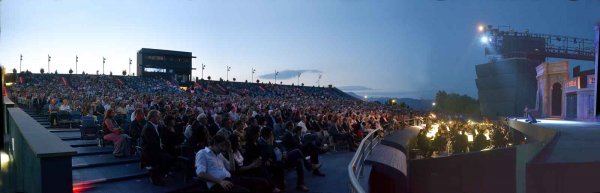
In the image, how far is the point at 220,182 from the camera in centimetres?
550

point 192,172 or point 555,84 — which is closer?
point 192,172

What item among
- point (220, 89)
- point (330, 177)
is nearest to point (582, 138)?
point (330, 177)

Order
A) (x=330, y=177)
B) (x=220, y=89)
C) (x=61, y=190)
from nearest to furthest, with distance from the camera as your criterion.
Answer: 1. (x=61, y=190)
2. (x=330, y=177)
3. (x=220, y=89)

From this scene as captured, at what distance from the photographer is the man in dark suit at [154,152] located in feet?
24.9

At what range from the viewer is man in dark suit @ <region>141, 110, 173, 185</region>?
299 inches

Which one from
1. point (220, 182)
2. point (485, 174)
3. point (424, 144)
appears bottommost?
point (485, 174)

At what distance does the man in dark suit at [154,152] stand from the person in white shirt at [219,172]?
222 cm

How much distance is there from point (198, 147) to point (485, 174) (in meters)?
17.7

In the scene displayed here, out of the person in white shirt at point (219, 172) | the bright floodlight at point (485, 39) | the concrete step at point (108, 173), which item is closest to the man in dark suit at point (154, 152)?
the concrete step at point (108, 173)

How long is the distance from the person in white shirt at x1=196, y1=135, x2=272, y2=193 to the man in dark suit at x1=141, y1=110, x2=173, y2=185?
2.22m

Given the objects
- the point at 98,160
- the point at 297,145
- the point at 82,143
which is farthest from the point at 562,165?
the point at 82,143

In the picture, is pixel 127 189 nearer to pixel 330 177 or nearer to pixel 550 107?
pixel 330 177

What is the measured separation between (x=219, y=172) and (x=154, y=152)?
2.53 m

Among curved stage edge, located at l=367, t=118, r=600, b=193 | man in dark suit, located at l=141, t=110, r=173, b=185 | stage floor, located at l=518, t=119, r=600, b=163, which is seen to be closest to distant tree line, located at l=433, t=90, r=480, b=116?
curved stage edge, located at l=367, t=118, r=600, b=193
